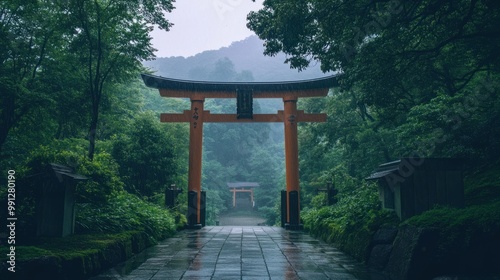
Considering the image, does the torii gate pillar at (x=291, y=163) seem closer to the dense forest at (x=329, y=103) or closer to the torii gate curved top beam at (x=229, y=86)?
the torii gate curved top beam at (x=229, y=86)

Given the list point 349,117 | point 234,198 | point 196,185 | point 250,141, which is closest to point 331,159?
point 349,117

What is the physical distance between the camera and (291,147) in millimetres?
15586

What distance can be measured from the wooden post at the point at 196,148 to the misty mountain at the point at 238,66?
69875 millimetres

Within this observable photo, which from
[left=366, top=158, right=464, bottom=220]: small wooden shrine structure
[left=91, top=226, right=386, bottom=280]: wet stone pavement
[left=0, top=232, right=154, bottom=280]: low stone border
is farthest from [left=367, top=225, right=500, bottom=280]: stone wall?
[left=0, top=232, right=154, bottom=280]: low stone border

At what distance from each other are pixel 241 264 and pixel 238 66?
122 meters

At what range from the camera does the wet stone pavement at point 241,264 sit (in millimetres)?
5344

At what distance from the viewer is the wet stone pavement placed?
17.5 ft

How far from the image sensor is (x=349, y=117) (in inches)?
652

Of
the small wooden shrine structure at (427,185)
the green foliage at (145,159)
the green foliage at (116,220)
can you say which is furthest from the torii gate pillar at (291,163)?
the small wooden shrine structure at (427,185)

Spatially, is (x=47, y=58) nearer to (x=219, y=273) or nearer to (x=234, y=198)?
(x=219, y=273)

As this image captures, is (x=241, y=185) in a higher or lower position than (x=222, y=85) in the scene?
lower

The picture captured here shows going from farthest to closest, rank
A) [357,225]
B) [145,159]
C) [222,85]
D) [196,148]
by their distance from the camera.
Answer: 1. [145,159]
2. [222,85]
3. [196,148]
4. [357,225]

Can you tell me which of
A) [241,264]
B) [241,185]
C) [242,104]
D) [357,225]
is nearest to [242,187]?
[241,185]

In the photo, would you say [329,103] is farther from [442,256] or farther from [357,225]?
[442,256]
